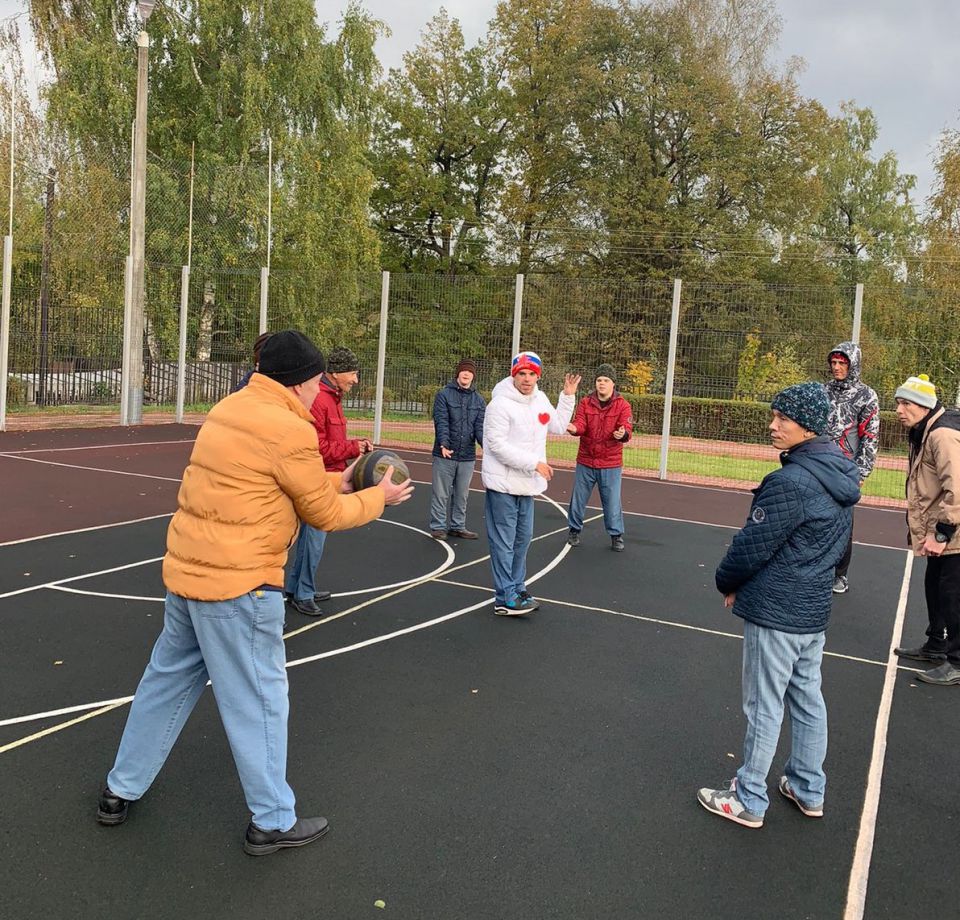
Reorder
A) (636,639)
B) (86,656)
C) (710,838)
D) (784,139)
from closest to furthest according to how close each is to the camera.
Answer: (710,838), (86,656), (636,639), (784,139)

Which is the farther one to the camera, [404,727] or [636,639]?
[636,639]

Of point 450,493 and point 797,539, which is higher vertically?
point 797,539

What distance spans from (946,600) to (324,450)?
438 cm

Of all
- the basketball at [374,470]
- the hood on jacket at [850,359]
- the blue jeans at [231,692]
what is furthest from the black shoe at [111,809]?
the hood on jacket at [850,359]

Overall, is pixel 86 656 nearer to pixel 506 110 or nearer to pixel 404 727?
pixel 404 727

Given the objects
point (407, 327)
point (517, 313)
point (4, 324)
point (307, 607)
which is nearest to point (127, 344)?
point (4, 324)

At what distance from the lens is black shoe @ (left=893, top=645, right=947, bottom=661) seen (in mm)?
6191

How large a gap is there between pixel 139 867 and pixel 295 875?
0.58 metres

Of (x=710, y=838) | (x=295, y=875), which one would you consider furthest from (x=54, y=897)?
(x=710, y=838)

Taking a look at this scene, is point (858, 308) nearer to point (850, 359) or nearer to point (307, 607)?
point (850, 359)

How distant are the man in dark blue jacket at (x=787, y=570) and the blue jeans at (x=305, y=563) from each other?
3.52 m

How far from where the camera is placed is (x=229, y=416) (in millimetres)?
3309

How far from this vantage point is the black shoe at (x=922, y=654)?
619 centimetres

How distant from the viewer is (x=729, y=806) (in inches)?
153
